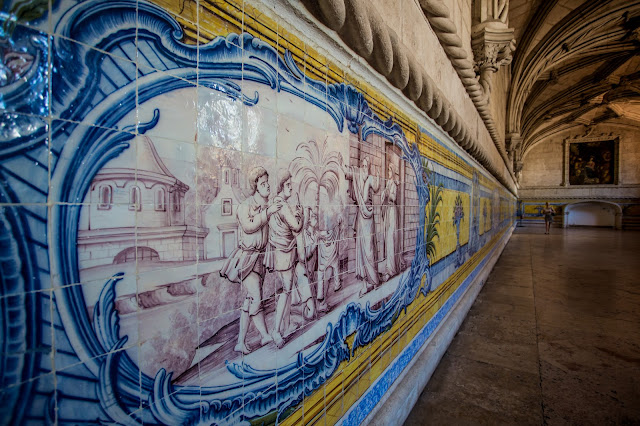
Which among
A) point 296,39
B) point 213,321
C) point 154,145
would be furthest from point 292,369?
point 296,39

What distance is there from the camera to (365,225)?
5.15ft

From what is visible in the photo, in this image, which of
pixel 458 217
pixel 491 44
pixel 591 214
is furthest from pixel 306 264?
pixel 591 214

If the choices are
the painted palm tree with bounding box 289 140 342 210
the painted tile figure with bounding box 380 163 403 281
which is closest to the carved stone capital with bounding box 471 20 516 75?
the painted tile figure with bounding box 380 163 403 281

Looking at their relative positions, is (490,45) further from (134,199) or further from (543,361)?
(134,199)

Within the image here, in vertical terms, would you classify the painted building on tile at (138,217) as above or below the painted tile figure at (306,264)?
above

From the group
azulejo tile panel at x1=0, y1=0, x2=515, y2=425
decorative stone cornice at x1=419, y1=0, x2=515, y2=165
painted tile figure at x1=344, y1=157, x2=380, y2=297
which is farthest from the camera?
decorative stone cornice at x1=419, y1=0, x2=515, y2=165

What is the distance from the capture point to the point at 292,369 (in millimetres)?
1091

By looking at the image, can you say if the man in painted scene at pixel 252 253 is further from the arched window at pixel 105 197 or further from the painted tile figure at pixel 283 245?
the arched window at pixel 105 197

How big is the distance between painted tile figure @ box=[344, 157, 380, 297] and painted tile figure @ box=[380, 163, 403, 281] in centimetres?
14

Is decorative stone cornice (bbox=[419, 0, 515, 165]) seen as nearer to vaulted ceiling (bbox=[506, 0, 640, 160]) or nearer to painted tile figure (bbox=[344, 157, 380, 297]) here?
painted tile figure (bbox=[344, 157, 380, 297])

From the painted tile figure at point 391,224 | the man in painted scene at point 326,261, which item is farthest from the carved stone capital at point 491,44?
the man in painted scene at point 326,261

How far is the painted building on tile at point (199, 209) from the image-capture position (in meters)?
0.51

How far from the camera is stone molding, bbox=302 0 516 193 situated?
1.12 metres

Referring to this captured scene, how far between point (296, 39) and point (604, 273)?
811 cm
